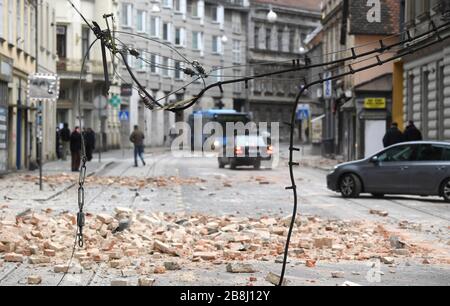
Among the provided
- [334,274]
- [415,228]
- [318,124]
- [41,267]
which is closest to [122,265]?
[41,267]

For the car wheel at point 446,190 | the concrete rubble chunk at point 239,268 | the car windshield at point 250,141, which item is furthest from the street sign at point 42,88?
the car windshield at point 250,141

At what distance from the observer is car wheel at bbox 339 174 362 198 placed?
24.0 meters

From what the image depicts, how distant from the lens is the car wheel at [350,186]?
24.0m

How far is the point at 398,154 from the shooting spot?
2347 centimetres

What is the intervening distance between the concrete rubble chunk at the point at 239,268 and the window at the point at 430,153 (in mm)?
12862

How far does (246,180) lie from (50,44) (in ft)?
64.8

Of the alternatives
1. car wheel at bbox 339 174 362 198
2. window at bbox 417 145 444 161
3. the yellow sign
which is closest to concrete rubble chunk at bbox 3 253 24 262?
window at bbox 417 145 444 161

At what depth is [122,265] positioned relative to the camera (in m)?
10.9

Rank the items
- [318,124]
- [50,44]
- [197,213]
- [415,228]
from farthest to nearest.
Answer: [318,124]
[50,44]
[197,213]
[415,228]

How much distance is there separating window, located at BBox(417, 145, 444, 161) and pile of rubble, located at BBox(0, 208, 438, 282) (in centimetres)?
703

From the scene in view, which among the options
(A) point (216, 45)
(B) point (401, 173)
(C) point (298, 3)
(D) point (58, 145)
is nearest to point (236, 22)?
(A) point (216, 45)

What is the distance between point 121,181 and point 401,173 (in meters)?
10.7

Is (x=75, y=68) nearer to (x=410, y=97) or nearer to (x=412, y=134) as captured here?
(x=410, y=97)
